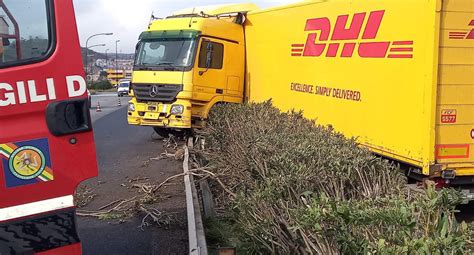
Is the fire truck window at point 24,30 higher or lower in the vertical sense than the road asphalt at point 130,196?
higher

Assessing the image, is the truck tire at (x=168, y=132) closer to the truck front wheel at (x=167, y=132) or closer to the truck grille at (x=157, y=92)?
the truck front wheel at (x=167, y=132)

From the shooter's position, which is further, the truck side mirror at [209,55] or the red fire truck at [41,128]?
the truck side mirror at [209,55]

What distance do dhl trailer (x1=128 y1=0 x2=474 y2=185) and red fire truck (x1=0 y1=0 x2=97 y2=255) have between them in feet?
15.0

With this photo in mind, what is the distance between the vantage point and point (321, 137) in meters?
6.08

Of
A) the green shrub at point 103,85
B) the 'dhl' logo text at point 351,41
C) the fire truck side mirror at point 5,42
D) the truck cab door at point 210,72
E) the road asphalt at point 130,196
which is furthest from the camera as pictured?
the green shrub at point 103,85

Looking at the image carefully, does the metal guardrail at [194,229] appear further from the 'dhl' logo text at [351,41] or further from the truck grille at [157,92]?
the truck grille at [157,92]

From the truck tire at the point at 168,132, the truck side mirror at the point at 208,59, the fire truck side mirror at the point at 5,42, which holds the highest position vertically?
the truck side mirror at the point at 208,59

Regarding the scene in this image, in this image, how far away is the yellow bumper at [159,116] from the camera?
12172mm

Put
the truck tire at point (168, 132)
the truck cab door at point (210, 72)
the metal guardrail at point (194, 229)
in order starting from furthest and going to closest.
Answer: the truck tire at point (168, 132) → the truck cab door at point (210, 72) → the metal guardrail at point (194, 229)

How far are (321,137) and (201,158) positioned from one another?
11.5 ft

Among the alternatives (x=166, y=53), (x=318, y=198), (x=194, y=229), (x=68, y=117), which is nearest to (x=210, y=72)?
(x=166, y=53)

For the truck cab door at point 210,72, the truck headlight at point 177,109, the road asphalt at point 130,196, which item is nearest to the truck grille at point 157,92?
the truck headlight at point 177,109

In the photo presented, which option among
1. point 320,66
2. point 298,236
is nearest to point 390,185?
point 298,236

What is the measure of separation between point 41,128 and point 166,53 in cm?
1052
